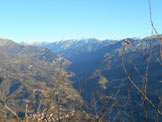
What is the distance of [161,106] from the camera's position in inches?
163

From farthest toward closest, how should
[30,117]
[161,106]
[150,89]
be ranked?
[150,89] < [30,117] < [161,106]

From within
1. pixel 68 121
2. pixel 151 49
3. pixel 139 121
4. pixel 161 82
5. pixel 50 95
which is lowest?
pixel 139 121

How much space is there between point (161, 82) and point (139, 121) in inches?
3171

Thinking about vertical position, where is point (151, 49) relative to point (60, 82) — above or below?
above

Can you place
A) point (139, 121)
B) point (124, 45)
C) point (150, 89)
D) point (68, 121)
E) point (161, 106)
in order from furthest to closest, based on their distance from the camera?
point (150, 89), point (139, 121), point (68, 121), point (161, 106), point (124, 45)

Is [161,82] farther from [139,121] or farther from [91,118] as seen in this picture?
[91,118]

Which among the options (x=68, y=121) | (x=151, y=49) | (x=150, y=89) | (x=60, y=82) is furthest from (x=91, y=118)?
(x=150, y=89)

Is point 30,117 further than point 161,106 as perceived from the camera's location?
Yes

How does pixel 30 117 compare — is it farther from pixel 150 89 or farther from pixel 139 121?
pixel 150 89

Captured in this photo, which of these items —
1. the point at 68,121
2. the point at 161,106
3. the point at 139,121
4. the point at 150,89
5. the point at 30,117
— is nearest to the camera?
the point at 161,106

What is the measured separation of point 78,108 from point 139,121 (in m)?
139

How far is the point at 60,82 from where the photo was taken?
467 cm

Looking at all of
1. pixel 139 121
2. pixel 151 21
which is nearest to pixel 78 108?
pixel 151 21

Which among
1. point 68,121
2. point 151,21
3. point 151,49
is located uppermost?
point 151,21
